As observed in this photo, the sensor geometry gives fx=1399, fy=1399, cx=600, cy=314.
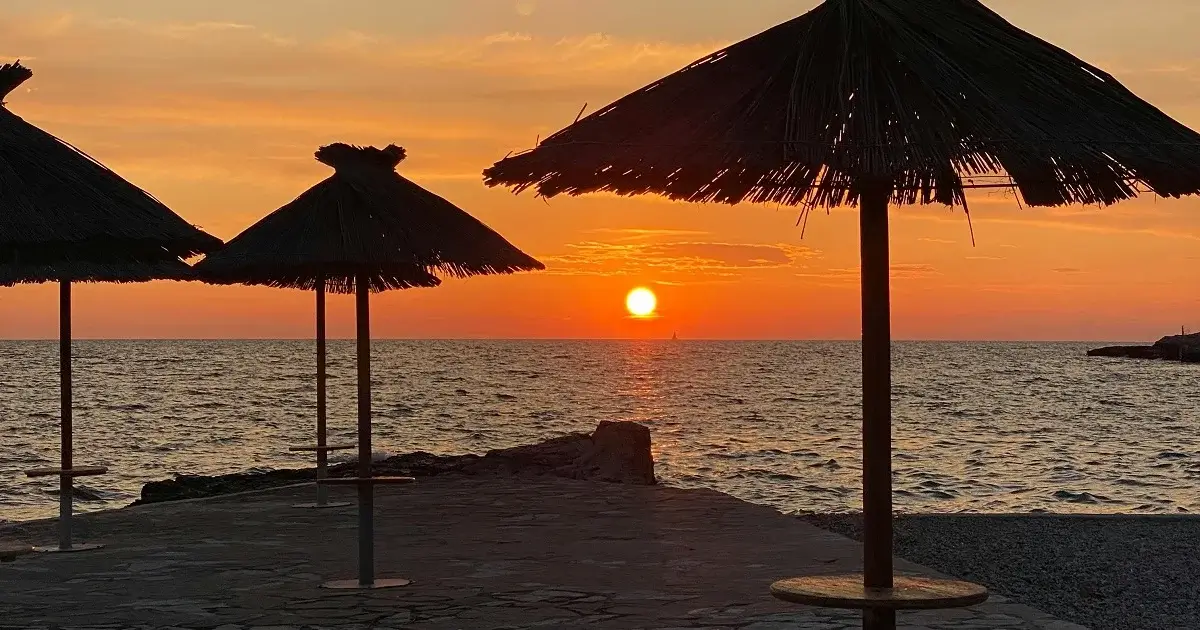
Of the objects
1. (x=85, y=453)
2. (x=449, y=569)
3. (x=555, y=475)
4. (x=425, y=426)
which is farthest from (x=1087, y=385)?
(x=449, y=569)

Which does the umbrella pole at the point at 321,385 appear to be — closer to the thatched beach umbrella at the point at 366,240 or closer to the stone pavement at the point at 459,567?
the stone pavement at the point at 459,567

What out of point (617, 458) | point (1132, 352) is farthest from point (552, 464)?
point (1132, 352)

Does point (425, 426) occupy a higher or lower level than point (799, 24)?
lower

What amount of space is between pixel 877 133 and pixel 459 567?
6187 millimetres

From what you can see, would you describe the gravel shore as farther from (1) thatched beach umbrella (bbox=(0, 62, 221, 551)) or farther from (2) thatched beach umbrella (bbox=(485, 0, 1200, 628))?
(1) thatched beach umbrella (bbox=(0, 62, 221, 551))

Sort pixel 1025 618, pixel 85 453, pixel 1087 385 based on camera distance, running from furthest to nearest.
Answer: pixel 1087 385, pixel 85 453, pixel 1025 618

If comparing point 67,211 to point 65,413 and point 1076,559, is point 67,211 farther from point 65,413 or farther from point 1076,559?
point 1076,559

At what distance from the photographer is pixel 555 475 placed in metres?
18.8

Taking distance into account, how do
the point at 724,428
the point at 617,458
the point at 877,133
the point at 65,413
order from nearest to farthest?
the point at 877,133 → the point at 65,413 → the point at 617,458 → the point at 724,428

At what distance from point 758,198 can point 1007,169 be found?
1543 mm

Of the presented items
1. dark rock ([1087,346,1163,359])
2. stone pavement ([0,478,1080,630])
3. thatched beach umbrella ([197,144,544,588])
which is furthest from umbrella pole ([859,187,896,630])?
dark rock ([1087,346,1163,359])

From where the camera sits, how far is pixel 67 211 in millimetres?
9500

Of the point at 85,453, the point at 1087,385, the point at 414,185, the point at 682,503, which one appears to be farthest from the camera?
the point at 1087,385

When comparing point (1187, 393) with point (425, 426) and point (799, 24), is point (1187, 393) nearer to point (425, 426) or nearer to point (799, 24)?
point (425, 426)
